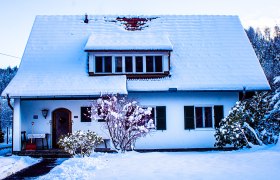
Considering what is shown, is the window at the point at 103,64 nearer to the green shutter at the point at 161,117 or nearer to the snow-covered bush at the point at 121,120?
the snow-covered bush at the point at 121,120

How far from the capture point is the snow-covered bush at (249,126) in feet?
48.5

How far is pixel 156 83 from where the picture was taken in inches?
693

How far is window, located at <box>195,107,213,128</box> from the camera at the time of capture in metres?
18.0

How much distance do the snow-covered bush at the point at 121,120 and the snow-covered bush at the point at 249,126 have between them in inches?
136

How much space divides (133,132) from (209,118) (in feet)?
14.3

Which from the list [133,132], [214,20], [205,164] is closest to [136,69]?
[133,132]

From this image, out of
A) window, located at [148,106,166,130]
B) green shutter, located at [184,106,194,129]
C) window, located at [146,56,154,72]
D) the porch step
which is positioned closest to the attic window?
window, located at [146,56,154,72]

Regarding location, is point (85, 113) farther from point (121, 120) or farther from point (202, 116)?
point (202, 116)

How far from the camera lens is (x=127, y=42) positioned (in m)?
18.6

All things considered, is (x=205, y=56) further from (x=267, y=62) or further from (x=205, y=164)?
(x=267, y=62)

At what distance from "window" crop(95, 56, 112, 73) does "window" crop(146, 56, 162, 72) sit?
2058 mm

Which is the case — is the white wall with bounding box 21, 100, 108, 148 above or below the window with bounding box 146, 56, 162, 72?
below

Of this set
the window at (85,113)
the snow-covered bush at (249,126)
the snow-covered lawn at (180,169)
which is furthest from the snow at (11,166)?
the snow-covered bush at (249,126)

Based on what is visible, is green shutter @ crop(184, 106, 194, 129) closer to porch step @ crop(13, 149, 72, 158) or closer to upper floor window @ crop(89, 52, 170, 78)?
upper floor window @ crop(89, 52, 170, 78)
